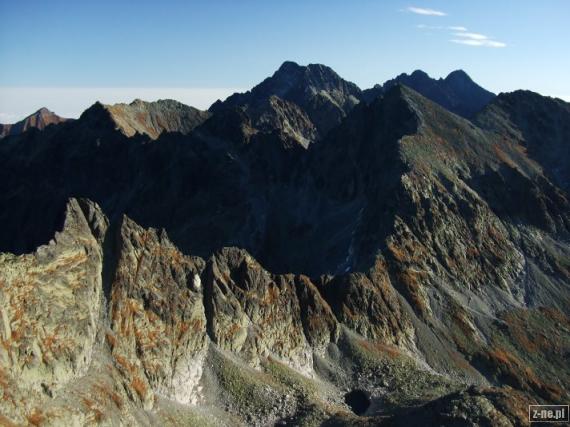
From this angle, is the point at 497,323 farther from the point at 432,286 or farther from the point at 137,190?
the point at 137,190

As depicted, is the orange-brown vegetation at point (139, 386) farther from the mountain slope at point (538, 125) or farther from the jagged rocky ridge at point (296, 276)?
the mountain slope at point (538, 125)

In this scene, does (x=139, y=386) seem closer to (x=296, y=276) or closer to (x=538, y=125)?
(x=296, y=276)

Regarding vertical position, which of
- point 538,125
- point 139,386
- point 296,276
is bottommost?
point 139,386

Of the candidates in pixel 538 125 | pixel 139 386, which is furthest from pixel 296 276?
pixel 538 125

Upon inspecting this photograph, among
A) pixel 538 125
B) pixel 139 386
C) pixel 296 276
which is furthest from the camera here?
pixel 538 125

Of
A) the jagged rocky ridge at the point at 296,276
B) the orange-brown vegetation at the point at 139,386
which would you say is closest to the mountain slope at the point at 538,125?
the jagged rocky ridge at the point at 296,276

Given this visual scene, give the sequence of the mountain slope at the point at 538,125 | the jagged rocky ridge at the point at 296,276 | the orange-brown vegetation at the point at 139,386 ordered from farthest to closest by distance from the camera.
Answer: the mountain slope at the point at 538,125, the orange-brown vegetation at the point at 139,386, the jagged rocky ridge at the point at 296,276

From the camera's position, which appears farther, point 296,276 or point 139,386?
point 296,276

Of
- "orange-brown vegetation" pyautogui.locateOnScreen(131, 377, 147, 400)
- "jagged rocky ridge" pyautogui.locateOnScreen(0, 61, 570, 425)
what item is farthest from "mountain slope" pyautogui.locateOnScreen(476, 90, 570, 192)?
"orange-brown vegetation" pyautogui.locateOnScreen(131, 377, 147, 400)

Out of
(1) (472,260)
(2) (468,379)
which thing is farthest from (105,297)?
(1) (472,260)
